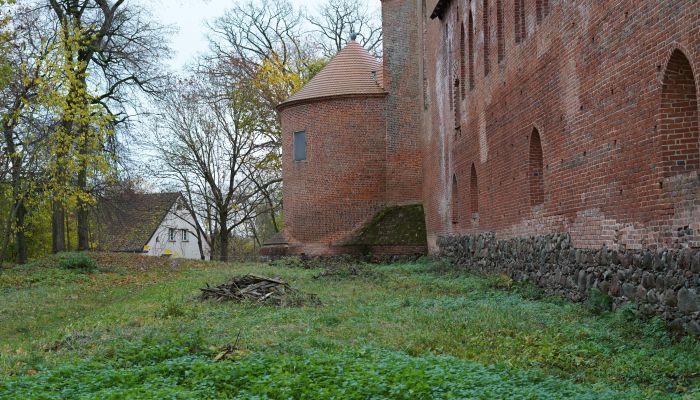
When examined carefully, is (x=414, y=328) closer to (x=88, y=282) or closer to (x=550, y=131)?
(x=550, y=131)

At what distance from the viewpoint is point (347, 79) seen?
2955 cm

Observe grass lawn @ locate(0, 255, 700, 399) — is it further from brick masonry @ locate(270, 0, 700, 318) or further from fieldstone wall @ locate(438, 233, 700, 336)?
brick masonry @ locate(270, 0, 700, 318)

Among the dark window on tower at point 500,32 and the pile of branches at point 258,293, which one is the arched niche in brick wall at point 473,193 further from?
the pile of branches at point 258,293

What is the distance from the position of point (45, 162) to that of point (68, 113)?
5.00ft

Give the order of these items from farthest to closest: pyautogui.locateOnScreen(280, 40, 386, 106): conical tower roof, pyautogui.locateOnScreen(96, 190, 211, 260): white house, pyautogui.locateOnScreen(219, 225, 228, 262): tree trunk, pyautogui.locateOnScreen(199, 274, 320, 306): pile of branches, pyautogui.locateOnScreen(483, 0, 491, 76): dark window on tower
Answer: pyautogui.locateOnScreen(219, 225, 228, 262): tree trunk < pyautogui.locateOnScreen(96, 190, 211, 260): white house < pyautogui.locateOnScreen(280, 40, 386, 106): conical tower roof < pyautogui.locateOnScreen(483, 0, 491, 76): dark window on tower < pyautogui.locateOnScreen(199, 274, 320, 306): pile of branches

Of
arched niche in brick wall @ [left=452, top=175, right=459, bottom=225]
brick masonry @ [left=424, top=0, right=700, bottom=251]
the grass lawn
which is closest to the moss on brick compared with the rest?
arched niche in brick wall @ [left=452, top=175, right=459, bottom=225]

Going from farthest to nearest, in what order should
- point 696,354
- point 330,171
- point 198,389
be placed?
point 330,171 < point 696,354 < point 198,389

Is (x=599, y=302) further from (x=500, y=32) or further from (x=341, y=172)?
(x=341, y=172)

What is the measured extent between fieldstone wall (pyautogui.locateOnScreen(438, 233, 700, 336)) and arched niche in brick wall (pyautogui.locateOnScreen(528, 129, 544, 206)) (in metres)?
0.88

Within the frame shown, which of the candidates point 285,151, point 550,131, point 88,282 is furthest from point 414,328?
point 285,151

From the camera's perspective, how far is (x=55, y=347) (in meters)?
9.41

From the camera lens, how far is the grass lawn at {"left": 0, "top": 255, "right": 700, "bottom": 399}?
6160mm

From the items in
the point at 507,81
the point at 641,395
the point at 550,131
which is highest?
the point at 507,81

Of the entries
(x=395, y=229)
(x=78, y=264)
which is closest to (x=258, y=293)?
(x=78, y=264)
